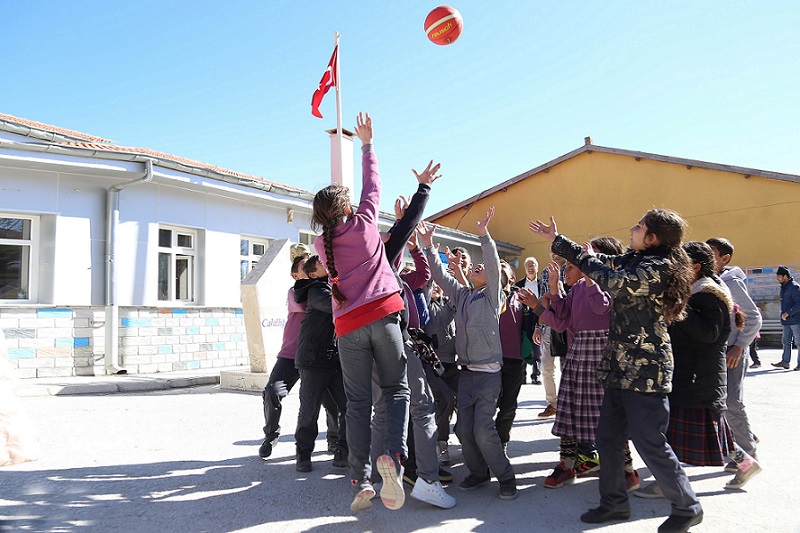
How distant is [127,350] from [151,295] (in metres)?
1.22

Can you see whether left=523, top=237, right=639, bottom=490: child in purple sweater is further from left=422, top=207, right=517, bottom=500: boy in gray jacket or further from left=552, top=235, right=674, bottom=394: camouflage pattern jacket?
left=552, top=235, right=674, bottom=394: camouflage pattern jacket

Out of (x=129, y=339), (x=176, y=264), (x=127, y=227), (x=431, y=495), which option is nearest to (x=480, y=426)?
(x=431, y=495)

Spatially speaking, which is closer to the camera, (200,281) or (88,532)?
(88,532)

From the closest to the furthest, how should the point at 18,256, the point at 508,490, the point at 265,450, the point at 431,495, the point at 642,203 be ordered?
the point at 431,495 < the point at 508,490 < the point at 265,450 < the point at 18,256 < the point at 642,203

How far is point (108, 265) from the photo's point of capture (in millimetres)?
10781

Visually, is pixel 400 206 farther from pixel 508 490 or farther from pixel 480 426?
pixel 508 490

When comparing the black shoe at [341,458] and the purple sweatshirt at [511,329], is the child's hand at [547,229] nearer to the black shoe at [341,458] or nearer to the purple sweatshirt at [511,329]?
the purple sweatshirt at [511,329]

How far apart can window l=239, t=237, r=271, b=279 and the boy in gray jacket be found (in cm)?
1024

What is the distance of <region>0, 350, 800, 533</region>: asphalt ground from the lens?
3.34 m

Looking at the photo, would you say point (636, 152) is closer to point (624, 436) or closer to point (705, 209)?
point (705, 209)

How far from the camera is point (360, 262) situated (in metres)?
3.40

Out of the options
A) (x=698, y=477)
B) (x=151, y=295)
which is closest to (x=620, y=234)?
(x=151, y=295)

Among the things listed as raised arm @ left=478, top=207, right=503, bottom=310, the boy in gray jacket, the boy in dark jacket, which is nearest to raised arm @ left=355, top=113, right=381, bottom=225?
the boy in gray jacket

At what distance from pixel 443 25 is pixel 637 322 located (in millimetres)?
6579
